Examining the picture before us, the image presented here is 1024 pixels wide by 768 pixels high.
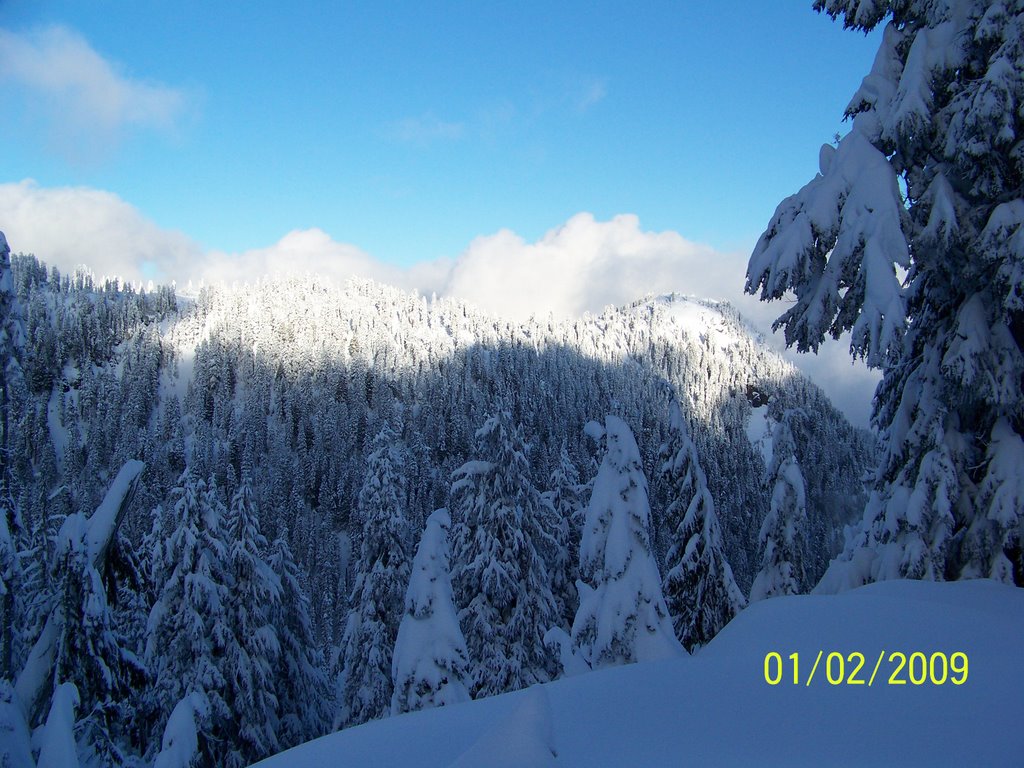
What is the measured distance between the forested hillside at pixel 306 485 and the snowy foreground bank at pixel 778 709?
4116mm

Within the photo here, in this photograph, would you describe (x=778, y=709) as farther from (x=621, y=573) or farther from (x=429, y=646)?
(x=429, y=646)

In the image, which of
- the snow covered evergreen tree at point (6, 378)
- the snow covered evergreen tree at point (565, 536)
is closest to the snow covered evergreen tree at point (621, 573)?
the snow covered evergreen tree at point (565, 536)

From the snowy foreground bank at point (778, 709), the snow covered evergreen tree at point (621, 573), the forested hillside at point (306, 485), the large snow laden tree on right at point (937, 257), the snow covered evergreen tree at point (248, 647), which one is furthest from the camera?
the snow covered evergreen tree at point (248, 647)

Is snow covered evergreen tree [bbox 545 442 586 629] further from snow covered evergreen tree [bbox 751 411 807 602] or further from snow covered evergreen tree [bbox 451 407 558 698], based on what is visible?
snow covered evergreen tree [bbox 751 411 807 602]

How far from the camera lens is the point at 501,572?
1708 cm

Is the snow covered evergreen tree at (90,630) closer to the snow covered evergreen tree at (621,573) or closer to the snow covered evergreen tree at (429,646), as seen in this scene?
the snow covered evergreen tree at (429,646)

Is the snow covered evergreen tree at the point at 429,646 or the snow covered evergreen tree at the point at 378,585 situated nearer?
the snow covered evergreen tree at the point at 429,646

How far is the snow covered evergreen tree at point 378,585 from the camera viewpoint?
63.6ft

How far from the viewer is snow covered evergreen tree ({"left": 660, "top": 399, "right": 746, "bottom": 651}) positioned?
1559 centimetres

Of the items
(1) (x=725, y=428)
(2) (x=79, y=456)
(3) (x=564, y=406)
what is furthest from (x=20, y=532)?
(1) (x=725, y=428)

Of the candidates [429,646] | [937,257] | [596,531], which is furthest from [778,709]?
[429,646]

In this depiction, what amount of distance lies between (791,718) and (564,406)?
13384 centimetres

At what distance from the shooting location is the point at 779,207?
7457 mm

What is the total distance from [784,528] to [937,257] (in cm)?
1356
